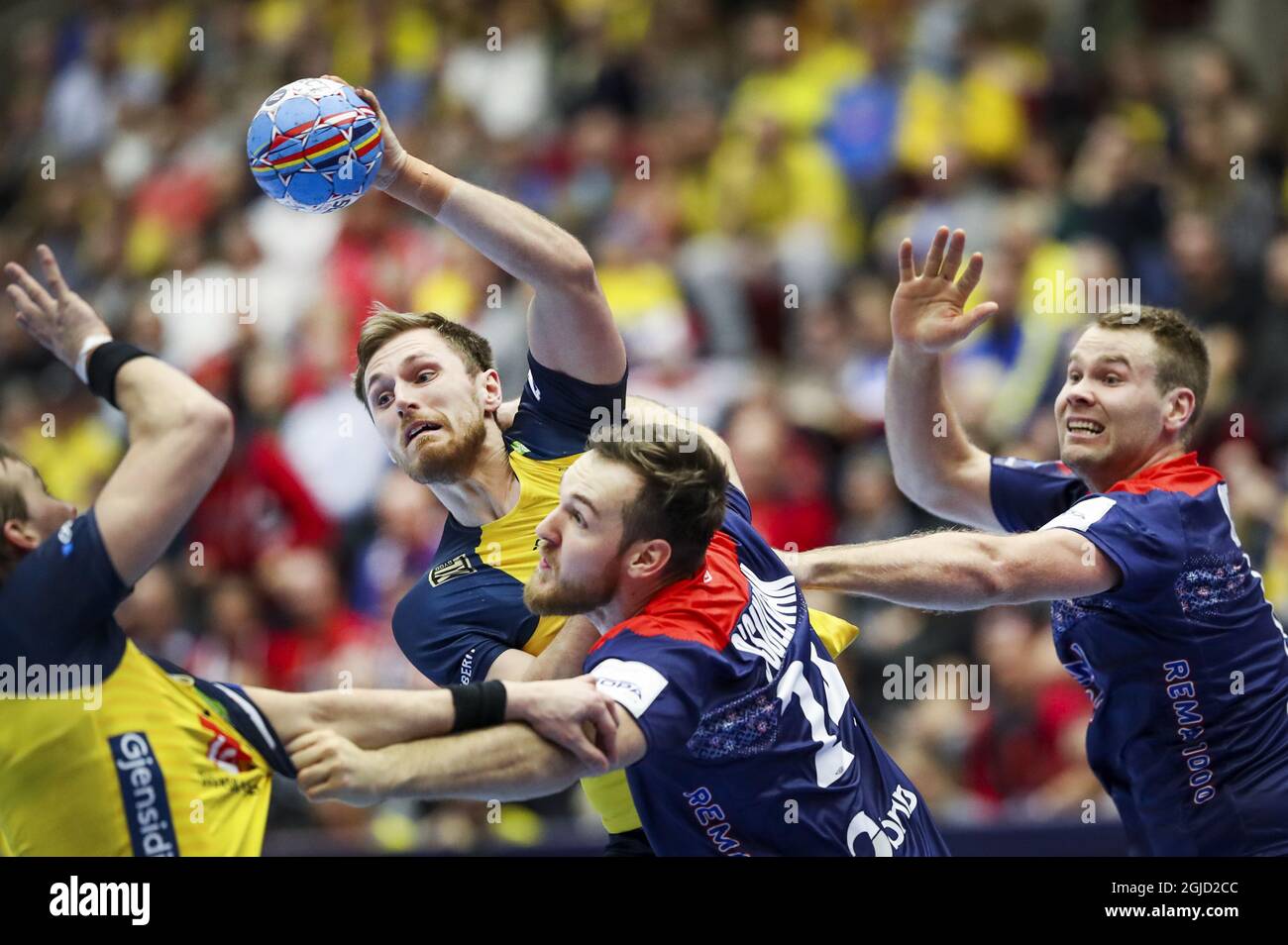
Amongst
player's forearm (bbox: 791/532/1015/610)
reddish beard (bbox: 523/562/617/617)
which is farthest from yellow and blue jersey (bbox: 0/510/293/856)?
player's forearm (bbox: 791/532/1015/610)

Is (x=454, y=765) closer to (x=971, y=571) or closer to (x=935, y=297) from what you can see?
(x=971, y=571)

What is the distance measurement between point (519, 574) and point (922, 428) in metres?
1.77

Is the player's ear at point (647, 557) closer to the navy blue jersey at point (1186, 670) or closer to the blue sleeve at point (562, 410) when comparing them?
the blue sleeve at point (562, 410)

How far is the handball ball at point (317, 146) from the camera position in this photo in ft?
18.0

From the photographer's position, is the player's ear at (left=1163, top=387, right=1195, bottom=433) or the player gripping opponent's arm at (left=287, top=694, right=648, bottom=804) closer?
the player gripping opponent's arm at (left=287, top=694, right=648, bottom=804)

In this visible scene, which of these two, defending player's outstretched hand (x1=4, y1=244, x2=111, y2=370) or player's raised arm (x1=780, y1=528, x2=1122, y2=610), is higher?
defending player's outstretched hand (x1=4, y1=244, x2=111, y2=370)

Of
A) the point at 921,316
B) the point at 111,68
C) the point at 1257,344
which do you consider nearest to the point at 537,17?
the point at 111,68

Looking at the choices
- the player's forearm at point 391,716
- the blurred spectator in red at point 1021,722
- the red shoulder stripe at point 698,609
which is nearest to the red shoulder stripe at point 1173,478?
the red shoulder stripe at point 698,609

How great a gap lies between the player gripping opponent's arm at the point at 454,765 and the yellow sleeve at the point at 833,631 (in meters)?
1.67

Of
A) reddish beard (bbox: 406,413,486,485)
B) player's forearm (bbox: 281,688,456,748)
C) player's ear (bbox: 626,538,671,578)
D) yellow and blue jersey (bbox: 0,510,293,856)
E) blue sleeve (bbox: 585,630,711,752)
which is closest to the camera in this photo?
player's forearm (bbox: 281,688,456,748)

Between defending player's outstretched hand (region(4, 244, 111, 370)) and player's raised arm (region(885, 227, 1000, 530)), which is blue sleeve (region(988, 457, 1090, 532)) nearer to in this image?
player's raised arm (region(885, 227, 1000, 530))

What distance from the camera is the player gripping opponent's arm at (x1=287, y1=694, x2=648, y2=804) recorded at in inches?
166

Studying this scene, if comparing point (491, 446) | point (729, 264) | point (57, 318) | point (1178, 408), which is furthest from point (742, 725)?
point (729, 264)

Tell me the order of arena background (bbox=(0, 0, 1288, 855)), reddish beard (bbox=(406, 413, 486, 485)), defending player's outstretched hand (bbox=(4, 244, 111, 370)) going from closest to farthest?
1. defending player's outstretched hand (bbox=(4, 244, 111, 370))
2. reddish beard (bbox=(406, 413, 486, 485))
3. arena background (bbox=(0, 0, 1288, 855))
